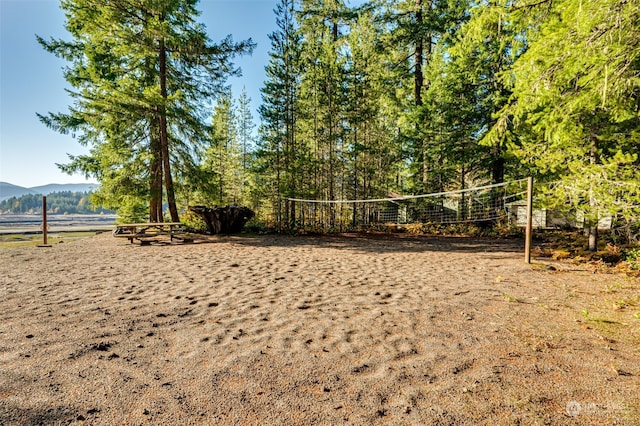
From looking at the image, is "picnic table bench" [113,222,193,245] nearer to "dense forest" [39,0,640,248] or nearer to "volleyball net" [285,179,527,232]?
"dense forest" [39,0,640,248]

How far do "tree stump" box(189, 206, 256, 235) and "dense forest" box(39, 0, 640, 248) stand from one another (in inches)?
36.4

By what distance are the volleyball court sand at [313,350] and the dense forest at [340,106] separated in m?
3.12

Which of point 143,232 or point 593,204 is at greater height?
point 593,204

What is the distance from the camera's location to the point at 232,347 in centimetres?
288

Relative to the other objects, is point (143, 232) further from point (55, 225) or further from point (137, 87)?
point (55, 225)

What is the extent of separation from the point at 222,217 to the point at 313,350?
10491 mm

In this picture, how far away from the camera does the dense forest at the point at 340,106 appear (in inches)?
251

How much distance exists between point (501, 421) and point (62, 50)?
52.9ft

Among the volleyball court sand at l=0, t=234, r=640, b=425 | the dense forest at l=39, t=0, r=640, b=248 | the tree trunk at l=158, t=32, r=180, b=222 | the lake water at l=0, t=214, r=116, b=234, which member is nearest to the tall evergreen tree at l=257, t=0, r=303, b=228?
the dense forest at l=39, t=0, r=640, b=248

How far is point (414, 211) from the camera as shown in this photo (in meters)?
Answer: 15.5

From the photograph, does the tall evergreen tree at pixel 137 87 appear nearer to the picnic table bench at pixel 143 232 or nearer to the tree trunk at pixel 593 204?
the picnic table bench at pixel 143 232

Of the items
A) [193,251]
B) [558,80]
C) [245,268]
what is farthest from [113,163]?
[558,80]
